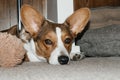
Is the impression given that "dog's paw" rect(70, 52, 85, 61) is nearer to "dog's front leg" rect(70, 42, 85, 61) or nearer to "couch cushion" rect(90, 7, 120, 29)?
"dog's front leg" rect(70, 42, 85, 61)

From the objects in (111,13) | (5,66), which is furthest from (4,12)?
(5,66)

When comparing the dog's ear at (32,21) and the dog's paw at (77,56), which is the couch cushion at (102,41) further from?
the dog's ear at (32,21)

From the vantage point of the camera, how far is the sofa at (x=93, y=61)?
1.09 metres

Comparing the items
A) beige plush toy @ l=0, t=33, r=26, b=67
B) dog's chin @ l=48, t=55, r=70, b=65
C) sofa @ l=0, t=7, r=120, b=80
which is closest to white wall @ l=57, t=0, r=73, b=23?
sofa @ l=0, t=7, r=120, b=80

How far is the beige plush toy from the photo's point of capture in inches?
50.8

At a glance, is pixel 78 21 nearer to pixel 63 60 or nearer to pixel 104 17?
pixel 104 17

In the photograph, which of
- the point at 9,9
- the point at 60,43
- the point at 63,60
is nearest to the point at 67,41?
the point at 60,43

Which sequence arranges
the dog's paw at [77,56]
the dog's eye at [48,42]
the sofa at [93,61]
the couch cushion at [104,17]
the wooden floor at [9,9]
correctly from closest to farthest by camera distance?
the sofa at [93,61], the dog's eye at [48,42], the dog's paw at [77,56], the couch cushion at [104,17], the wooden floor at [9,9]

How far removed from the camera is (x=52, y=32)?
5.23ft

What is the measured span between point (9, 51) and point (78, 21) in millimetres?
609

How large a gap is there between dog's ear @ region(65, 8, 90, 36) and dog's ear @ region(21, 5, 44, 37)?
184 millimetres

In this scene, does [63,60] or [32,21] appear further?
[32,21]

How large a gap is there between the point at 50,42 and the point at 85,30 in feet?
1.34

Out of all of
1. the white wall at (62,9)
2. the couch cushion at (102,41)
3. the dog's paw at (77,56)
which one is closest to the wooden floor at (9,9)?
the white wall at (62,9)
